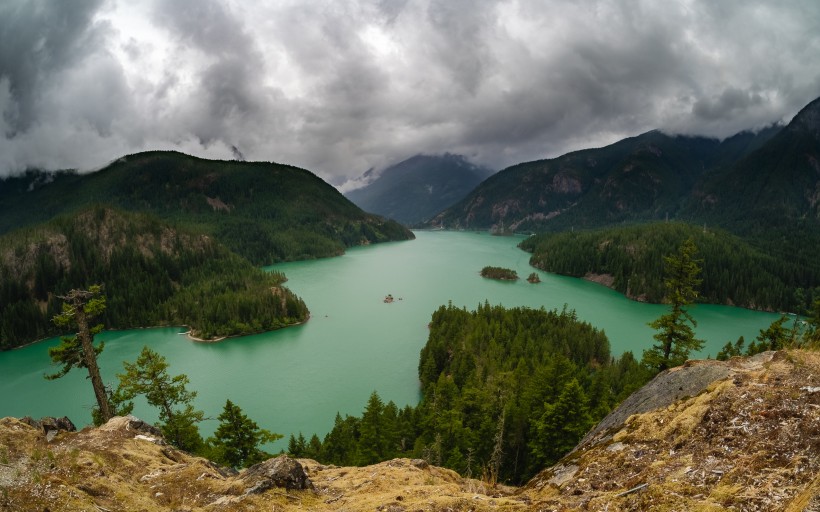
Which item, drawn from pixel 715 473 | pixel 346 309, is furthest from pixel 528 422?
pixel 346 309

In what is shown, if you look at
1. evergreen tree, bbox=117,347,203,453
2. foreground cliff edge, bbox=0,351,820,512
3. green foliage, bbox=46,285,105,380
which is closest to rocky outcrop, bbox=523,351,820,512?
foreground cliff edge, bbox=0,351,820,512

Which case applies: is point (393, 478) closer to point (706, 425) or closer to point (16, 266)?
point (706, 425)

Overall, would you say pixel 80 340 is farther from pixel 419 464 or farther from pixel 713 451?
pixel 713 451

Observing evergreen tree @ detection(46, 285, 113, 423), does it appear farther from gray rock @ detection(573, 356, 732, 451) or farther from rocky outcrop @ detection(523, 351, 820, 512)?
gray rock @ detection(573, 356, 732, 451)

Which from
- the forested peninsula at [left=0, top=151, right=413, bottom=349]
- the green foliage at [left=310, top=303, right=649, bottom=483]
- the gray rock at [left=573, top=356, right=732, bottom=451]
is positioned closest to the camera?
the gray rock at [left=573, top=356, right=732, bottom=451]

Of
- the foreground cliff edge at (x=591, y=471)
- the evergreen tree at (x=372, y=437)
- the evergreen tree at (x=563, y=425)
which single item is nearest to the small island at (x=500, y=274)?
the evergreen tree at (x=372, y=437)
